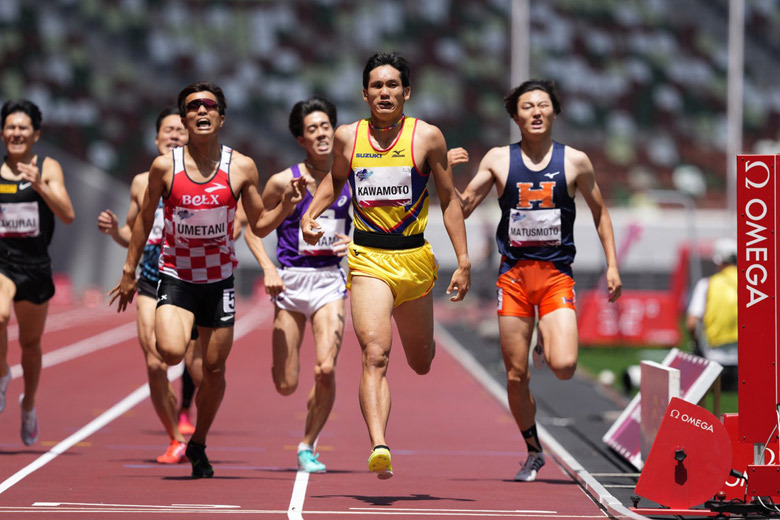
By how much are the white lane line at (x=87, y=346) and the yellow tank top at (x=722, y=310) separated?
7912 mm

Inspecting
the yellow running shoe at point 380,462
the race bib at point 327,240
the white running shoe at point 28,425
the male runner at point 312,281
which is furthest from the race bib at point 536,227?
the white running shoe at point 28,425

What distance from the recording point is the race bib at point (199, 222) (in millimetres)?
8383

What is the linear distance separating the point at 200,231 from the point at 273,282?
665 mm

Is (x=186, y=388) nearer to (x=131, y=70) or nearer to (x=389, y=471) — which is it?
(x=389, y=471)

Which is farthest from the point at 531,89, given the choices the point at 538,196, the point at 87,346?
the point at 87,346

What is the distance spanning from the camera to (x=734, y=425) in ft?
24.9

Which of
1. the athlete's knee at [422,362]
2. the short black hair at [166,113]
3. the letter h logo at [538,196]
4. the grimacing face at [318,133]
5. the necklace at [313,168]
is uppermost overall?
the short black hair at [166,113]

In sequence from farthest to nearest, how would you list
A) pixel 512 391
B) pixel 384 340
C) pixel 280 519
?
pixel 512 391
pixel 384 340
pixel 280 519

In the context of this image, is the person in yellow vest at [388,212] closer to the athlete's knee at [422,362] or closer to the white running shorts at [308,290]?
the athlete's knee at [422,362]

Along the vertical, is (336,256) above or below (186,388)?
above

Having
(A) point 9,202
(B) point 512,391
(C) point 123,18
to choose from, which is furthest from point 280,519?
(C) point 123,18

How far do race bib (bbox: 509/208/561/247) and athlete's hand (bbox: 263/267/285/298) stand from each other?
1.50m

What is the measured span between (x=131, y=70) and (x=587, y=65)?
54.5ft

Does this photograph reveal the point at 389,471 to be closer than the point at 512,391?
Yes
